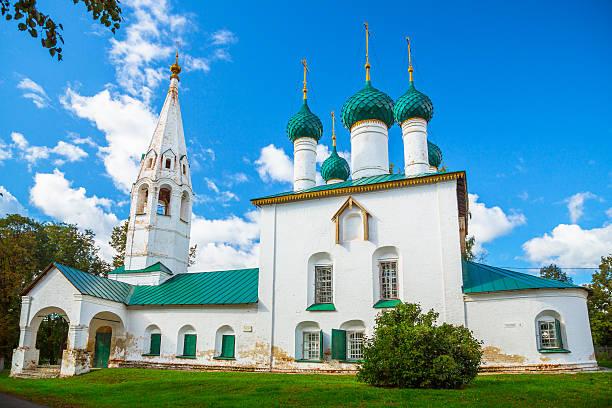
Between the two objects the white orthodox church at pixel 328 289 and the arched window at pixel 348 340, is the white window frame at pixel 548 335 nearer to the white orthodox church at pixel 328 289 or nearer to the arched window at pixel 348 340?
the white orthodox church at pixel 328 289

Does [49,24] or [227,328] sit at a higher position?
[49,24]

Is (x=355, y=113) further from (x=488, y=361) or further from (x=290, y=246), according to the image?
(x=488, y=361)

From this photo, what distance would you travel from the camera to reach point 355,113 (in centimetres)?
1956

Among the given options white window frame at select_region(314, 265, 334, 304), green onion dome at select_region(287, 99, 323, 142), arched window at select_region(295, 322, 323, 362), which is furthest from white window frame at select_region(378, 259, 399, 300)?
green onion dome at select_region(287, 99, 323, 142)

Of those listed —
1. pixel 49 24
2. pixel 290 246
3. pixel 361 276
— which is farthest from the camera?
pixel 290 246

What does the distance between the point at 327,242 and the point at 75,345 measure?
9416mm

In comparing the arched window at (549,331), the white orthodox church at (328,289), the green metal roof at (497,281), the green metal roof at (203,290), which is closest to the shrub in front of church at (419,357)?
the white orthodox church at (328,289)

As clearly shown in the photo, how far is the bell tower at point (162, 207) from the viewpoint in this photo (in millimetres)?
21797

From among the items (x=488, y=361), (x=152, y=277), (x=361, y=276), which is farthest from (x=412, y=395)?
(x=152, y=277)

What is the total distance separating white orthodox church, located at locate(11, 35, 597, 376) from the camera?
13781 millimetres

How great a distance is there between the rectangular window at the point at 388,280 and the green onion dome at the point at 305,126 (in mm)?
8034

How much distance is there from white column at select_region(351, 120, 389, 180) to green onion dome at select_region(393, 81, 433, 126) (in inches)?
34.6

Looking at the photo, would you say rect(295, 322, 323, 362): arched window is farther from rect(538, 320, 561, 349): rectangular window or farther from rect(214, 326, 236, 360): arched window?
rect(538, 320, 561, 349): rectangular window

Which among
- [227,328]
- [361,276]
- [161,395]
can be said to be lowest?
[161,395]
